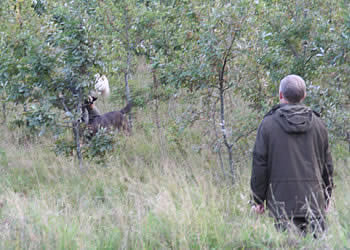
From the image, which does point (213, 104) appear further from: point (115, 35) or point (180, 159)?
point (115, 35)

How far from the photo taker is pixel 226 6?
220 inches

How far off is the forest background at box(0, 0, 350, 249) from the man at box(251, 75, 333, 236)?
0.28m

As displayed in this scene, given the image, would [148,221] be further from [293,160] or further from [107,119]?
[107,119]

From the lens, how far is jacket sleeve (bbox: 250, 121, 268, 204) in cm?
360

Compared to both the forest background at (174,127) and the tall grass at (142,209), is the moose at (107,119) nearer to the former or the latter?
the forest background at (174,127)

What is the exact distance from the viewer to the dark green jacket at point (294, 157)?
347cm

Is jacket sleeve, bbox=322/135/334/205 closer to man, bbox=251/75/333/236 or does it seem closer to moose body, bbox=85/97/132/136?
man, bbox=251/75/333/236

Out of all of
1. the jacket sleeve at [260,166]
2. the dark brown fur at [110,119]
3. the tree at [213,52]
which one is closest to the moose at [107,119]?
the dark brown fur at [110,119]

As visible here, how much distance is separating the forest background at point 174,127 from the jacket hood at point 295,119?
0.99 meters

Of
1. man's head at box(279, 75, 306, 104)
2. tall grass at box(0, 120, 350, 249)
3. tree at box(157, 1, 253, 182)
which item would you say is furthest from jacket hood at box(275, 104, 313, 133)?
tree at box(157, 1, 253, 182)

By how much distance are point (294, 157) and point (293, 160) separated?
1.1 inches

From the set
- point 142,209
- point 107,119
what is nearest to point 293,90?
point 142,209

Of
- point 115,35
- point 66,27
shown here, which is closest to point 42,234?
point 66,27

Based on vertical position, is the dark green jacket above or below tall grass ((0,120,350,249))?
above
